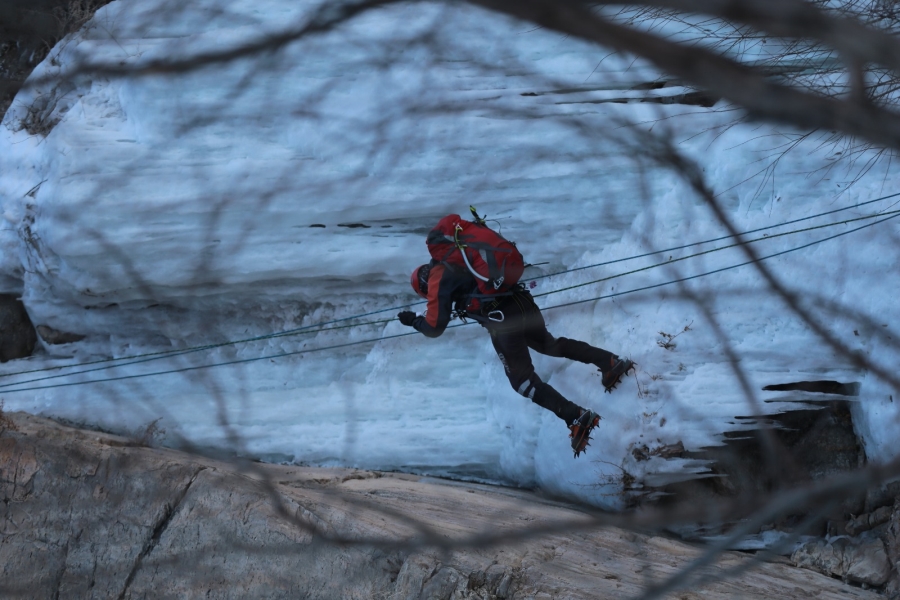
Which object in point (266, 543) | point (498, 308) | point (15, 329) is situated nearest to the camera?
point (266, 543)

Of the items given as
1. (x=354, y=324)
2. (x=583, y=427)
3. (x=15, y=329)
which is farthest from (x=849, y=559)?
(x=15, y=329)

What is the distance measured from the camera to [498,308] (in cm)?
437

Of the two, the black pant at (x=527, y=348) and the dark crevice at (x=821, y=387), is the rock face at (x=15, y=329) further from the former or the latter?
the dark crevice at (x=821, y=387)

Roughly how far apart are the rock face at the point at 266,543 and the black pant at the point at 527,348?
0.63 metres

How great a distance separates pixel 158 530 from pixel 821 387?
3.58 m

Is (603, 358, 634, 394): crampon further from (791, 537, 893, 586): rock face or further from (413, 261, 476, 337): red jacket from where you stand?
(791, 537, 893, 586): rock face

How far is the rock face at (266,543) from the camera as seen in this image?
3.48m

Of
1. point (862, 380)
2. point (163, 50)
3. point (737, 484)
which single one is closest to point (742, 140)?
point (862, 380)

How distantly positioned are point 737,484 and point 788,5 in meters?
3.58

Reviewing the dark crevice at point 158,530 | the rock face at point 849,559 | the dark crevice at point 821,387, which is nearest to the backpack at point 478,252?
the dark crevice at point 821,387

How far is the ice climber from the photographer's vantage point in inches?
164

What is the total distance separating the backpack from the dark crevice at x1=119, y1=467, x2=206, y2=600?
69.1 inches

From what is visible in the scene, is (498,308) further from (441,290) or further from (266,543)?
(266,543)

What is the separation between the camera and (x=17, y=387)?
19.8 feet
